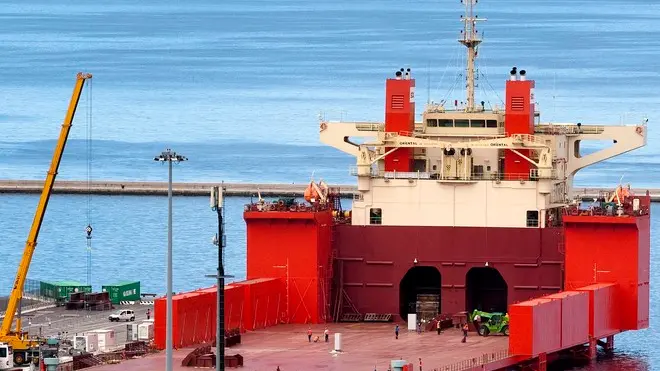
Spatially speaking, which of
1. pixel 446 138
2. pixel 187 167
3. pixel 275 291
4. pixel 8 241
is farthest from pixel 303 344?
pixel 187 167

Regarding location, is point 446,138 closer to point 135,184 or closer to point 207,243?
point 207,243

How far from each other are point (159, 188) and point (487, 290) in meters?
76.7

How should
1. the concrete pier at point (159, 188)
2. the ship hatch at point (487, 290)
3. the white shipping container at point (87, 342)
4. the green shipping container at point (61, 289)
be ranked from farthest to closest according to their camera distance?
the concrete pier at point (159, 188) → the green shipping container at point (61, 289) → the ship hatch at point (487, 290) → the white shipping container at point (87, 342)

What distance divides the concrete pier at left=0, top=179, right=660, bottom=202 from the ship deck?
230 feet

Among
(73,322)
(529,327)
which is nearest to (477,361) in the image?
(529,327)

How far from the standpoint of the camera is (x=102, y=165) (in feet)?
595

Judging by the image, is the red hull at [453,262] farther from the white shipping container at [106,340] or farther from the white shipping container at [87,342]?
the white shipping container at [87,342]

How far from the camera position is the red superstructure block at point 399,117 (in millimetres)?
80375

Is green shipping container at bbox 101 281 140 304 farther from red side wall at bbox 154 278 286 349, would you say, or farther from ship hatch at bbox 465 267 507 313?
ship hatch at bbox 465 267 507 313

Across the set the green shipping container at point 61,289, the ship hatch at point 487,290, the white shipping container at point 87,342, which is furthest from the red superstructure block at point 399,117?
the green shipping container at point 61,289

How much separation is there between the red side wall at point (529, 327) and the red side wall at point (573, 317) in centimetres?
201

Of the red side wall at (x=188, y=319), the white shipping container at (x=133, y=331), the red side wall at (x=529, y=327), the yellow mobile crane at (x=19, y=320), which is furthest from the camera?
the white shipping container at (x=133, y=331)

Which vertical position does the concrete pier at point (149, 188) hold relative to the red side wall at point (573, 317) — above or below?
above

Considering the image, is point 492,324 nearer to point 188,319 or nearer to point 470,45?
point 188,319
